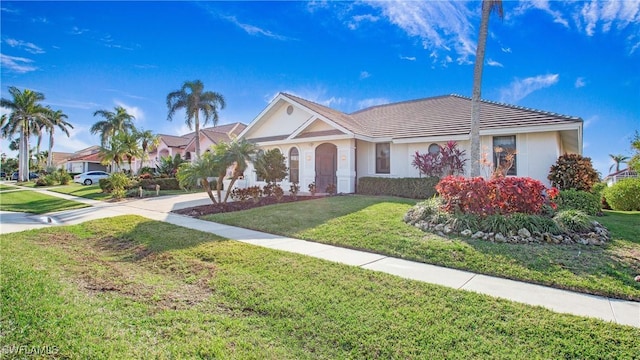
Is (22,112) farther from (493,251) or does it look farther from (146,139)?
(493,251)

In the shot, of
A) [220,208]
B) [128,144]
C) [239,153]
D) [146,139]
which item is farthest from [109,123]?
[239,153]

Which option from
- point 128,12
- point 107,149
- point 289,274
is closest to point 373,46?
point 128,12

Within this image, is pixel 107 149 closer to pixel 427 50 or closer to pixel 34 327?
pixel 427 50

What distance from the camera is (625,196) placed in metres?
13.1

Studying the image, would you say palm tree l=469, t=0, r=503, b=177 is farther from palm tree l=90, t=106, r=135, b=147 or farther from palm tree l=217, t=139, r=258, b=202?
palm tree l=90, t=106, r=135, b=147

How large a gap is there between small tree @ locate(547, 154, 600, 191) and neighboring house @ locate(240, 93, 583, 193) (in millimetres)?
751

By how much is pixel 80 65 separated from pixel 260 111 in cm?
954

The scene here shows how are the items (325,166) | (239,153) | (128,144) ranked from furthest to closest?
(128,144)
(325,166)
(239,153)

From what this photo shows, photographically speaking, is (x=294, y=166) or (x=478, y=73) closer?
(x=478, y=73)

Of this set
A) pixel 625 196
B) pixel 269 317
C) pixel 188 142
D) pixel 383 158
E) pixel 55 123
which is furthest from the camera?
pixel 55 123

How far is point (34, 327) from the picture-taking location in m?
3.24

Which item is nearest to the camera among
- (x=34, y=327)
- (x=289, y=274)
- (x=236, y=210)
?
(x=34, y=327)

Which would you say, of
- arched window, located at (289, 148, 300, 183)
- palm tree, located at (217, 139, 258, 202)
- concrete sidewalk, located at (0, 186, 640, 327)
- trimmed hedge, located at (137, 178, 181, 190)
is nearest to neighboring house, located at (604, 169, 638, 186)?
arched window, located at (289, 148, 300, 183)

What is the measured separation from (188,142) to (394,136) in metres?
33.6
